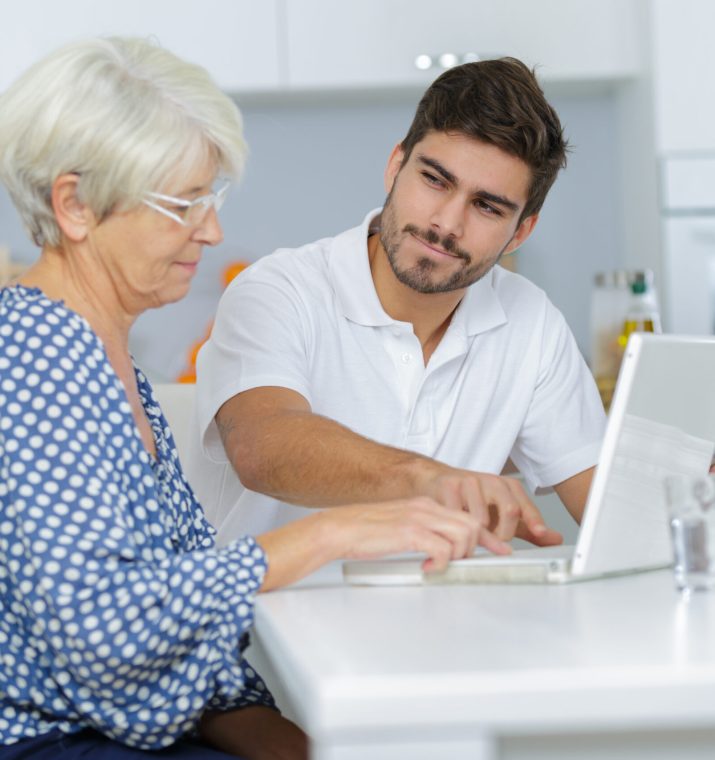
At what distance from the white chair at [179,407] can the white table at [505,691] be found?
109cm

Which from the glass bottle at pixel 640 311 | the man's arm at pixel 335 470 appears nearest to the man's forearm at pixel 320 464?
the man's arm at pixel 335 470

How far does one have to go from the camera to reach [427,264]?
1731 millimetres

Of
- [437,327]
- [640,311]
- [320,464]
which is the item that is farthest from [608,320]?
[320,464]

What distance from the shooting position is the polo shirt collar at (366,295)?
1770 mm

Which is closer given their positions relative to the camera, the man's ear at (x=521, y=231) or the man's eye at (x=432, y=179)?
the man's eye at (x=432, y=179)

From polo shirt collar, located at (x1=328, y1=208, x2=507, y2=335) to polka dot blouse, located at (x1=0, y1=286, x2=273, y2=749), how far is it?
733mm

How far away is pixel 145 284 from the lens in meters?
1.15

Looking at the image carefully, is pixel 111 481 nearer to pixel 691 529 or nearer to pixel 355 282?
pixel 691 529

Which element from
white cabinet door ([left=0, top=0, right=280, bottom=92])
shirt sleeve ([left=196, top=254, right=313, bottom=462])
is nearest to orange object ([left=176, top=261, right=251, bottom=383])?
white cabinet door ([left=0, top=0, right=280, bottom=92])

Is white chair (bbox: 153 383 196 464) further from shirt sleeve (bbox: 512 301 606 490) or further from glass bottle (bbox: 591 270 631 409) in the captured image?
glass bottle (bbox: 591 270 631 409)

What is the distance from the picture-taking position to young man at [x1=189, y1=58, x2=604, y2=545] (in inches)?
67.7

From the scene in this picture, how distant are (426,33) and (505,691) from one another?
2.53 m

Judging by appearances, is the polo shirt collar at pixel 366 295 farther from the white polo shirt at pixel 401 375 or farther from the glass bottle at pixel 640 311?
the glass bottle at pixel 640 311

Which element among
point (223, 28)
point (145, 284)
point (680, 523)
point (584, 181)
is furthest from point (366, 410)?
point (584, 181)
